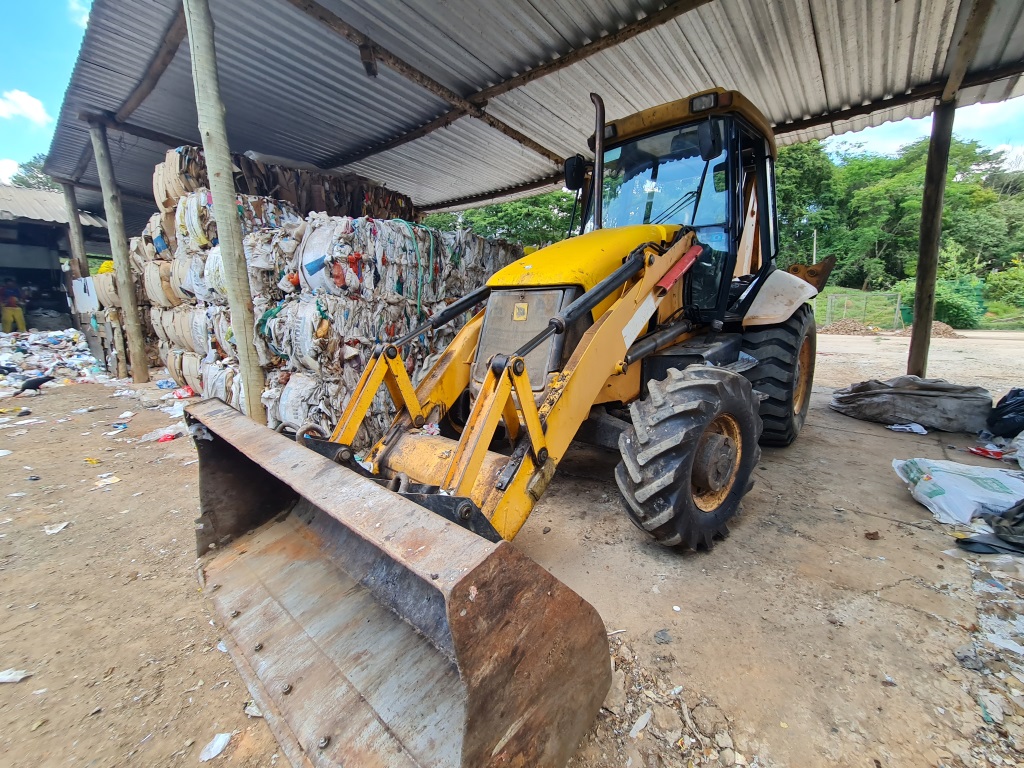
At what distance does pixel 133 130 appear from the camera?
22.6 ft

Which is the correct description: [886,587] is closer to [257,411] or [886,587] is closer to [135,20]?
Result: [257,411]

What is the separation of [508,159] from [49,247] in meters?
20.4

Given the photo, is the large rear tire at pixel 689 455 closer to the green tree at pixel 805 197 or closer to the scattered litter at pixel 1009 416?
the scattered litter at pixel 1009 416

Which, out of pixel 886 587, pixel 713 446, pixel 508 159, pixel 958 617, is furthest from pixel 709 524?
pixel 508 159

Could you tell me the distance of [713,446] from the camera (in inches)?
97.1

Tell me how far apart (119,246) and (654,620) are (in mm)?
9624

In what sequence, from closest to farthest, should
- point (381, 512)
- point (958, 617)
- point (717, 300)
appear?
point (381, 512) < point (958, 617) < point (717, 300)

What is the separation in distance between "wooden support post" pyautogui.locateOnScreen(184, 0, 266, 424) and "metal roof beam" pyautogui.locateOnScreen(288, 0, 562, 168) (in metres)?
0.80

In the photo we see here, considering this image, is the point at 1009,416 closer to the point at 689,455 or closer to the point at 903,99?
the point at 903,99

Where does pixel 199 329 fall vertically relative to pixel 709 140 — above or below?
below

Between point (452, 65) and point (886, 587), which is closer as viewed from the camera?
point (886, 587)

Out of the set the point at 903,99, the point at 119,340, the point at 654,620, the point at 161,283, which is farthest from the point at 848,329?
the point at 119,340

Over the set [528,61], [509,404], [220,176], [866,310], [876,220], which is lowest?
[509,404]

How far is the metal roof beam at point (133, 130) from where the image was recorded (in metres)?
6.50
